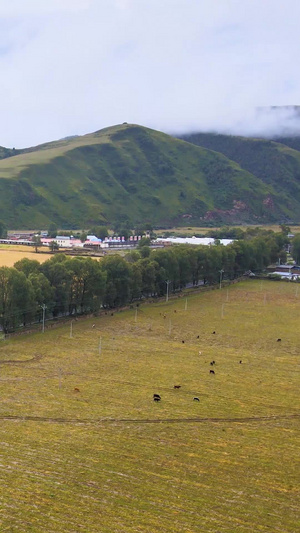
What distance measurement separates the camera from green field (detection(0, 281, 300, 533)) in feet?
87.3

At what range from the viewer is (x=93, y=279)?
79.0 metres

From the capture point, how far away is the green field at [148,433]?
2661cm

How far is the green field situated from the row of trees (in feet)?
19.4

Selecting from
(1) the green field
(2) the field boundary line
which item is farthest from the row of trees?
(2) the field boundary line

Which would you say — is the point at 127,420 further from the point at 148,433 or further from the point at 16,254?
the point at 16,254

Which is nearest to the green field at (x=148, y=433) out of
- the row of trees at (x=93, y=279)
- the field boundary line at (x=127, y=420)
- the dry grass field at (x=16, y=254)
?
the field boundary line at (x=127, y=420)

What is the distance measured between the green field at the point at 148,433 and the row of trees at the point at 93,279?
19.4 ft

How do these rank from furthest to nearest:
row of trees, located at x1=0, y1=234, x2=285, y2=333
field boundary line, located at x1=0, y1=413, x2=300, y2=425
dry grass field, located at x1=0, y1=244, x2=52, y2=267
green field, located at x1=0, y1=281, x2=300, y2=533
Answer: dry grass field, located at x1=0, y1=244, x2=52, y2=267 → row of trees, located at x1=0, y1=234, x2=285, y2=333 → field boundary line, located at x1=0, y1=413, x2=300, y2=425 → green field, located at x1=0, y1=281, x2=300, y2=533

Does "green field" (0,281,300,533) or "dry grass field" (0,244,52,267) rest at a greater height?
"dry grass field" (0,244,52,267)

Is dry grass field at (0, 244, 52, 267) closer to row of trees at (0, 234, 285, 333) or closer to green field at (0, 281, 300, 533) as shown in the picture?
row of trees at (0, 234, 285, 333)

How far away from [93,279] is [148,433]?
44.7 m

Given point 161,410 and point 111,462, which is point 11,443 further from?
point 161,410

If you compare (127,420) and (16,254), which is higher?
(16,254)

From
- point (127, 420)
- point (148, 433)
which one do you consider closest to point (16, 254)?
point (127, 420)
